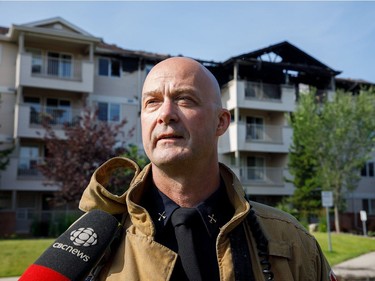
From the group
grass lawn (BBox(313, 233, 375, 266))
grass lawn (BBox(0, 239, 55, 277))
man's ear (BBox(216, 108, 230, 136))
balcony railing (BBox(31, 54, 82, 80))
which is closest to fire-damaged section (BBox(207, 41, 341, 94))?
balcony railing (BBox(31, 54, 82, 80))

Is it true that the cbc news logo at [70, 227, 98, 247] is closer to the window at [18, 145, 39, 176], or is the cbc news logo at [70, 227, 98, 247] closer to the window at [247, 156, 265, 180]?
the window at [18, 145, 39, 176]

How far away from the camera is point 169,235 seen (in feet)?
5.97

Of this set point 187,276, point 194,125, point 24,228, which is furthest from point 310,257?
point 24,228

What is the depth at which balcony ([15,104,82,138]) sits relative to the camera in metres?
21.3

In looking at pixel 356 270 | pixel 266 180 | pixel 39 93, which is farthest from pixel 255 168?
pixel 356 270

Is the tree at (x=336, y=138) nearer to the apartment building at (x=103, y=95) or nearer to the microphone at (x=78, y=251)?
the apartment building at (x=103, y=95)

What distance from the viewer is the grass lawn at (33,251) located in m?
9.84

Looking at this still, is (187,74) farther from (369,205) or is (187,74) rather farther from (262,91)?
(369,205)

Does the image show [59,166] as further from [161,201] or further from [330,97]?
[330,97]

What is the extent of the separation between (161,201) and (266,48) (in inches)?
1036

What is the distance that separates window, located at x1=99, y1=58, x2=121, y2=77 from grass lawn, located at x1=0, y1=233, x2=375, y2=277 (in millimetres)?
13409

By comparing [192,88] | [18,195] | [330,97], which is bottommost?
→ [18,195]

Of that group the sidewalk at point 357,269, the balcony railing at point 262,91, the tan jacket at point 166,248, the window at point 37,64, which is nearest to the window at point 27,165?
the window at point 37,64

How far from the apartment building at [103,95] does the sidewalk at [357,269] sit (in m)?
12.2
